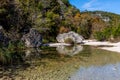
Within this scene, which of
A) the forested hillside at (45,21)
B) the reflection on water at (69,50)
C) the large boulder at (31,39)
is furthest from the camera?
the large boulder at (31,39)

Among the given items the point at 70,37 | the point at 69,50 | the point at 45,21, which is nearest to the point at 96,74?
the point at 69,50

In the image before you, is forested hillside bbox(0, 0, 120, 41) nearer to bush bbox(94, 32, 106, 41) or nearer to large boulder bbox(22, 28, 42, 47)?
bush bbox(94, 32, 106, 41)

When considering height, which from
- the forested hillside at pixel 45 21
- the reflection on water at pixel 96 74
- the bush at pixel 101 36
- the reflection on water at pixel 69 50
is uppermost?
the forested hillside at pixel 45 21

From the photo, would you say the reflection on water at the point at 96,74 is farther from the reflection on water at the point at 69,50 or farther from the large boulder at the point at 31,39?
the large boulder at the point at 31,39

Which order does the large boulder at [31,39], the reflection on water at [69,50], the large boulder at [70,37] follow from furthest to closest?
the large boulder at [70,37] → the large boulder at [31,39] → the reflection on water at [69,50]

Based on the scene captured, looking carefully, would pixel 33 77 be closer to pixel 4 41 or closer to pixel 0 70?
pixel 0 70

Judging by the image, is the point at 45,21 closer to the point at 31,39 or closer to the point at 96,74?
the point at 31,39

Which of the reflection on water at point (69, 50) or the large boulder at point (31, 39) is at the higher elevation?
the large boulder at point (31, 39)

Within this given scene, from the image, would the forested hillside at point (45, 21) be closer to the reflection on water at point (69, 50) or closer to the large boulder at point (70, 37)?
the large boulder at point (70, 37)

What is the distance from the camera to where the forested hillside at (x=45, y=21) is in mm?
34562

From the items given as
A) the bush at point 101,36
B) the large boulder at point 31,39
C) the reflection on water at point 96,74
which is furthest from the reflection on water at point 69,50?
the bush at point 101,36

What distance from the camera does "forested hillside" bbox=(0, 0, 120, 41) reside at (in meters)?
34.6

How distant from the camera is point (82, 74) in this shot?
673 inches

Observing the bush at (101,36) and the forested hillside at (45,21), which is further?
the bush at (101,36)
